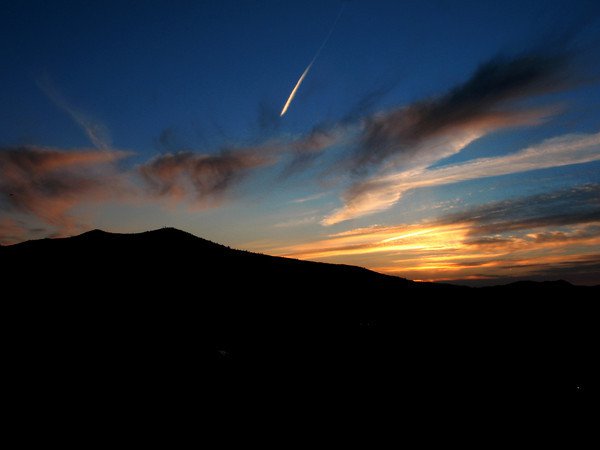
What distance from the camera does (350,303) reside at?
114 feet

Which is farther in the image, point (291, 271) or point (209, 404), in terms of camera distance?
point (291, 271)

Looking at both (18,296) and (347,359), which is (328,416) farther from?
(18,296)

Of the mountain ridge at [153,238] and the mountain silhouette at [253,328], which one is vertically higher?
the mountain ridge at [153,238]

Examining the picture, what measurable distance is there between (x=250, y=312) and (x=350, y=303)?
11.2m

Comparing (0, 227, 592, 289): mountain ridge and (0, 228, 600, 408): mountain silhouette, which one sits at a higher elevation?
(0, 227, 592, 289): mountain ridge

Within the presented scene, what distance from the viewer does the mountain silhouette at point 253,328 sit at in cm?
1752

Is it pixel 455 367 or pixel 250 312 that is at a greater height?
pixel 250 312

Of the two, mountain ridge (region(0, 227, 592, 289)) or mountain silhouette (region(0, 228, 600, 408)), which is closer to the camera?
mountain silhouette (region(0, 228, 600, 408))

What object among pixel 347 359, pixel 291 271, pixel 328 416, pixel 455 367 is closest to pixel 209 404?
pixel 328 416

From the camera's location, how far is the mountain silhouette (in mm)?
17516

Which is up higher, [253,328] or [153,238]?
[153,238]

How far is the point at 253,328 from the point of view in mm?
24484

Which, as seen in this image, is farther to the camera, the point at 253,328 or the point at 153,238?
the point at 153,238

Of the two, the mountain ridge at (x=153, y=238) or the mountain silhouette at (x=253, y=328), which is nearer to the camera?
the mountain silhouette at (x=253, y=328)
